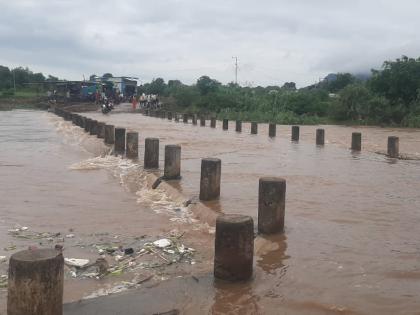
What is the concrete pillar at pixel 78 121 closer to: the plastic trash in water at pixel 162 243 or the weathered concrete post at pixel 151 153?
the weathered concrete post at pixel 151 153

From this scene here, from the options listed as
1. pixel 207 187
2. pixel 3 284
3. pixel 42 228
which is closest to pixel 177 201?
pixel 207 187

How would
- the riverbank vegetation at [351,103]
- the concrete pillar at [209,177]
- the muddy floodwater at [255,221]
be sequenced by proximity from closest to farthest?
the muddy floodwater at [255,221], the concrete pillar at [209,177], the riverbank vegetation at [351,103]

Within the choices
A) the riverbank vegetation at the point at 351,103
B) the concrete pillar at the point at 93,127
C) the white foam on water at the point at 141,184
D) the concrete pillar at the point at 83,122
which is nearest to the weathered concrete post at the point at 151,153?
the white foam on water at the point at 141,184

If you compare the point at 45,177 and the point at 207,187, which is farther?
the point at 45,177

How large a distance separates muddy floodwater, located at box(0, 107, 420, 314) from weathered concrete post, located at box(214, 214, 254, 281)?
0.44 feet

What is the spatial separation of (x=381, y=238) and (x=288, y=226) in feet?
3.87

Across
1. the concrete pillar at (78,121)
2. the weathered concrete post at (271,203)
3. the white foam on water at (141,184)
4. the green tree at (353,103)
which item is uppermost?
the green tree at (353,103)

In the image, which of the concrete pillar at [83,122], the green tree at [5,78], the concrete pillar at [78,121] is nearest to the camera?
the concrete pillar at [83,122]

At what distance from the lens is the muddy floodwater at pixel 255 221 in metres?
4.65

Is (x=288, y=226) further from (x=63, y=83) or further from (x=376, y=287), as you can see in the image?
(x=63, y=83)

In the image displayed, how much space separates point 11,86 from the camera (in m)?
76.6

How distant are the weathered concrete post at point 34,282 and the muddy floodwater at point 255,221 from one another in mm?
1007

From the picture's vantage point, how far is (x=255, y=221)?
7086 millimetres

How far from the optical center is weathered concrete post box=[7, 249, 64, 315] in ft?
12.0
